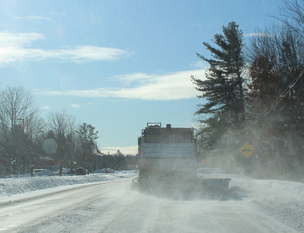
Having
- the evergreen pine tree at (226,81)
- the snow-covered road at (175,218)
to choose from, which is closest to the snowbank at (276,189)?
the snow-covered road at (175,218)

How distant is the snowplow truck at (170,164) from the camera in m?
17.3

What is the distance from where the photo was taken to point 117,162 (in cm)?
15100

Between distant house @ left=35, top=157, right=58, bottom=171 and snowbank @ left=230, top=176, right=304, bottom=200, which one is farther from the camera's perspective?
distant house @ left=35, top=157, right=58, bottom=171

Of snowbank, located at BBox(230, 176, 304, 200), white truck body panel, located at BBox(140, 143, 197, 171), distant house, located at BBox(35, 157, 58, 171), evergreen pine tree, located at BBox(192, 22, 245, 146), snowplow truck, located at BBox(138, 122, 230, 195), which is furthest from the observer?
distant house, located at BBox(35, 157, 58, 171)

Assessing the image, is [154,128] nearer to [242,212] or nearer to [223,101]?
[242,212]

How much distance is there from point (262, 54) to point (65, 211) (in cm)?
2546

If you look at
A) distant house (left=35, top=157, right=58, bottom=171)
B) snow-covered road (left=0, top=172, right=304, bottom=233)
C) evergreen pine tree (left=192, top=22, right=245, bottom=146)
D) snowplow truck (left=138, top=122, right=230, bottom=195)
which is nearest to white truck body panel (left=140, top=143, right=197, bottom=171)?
snowplow truck (left=138, top=122, right=230, bottom=195)

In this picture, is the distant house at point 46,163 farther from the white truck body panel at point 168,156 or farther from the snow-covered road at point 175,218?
the snow-covered road at point 175,218

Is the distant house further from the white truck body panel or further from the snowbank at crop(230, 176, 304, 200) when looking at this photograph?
the snowbank at crop(230, 176, 304, 200)

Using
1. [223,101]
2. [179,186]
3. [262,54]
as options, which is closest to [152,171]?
[179,186]

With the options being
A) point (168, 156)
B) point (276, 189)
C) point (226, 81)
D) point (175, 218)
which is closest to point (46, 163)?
point (226, 81)

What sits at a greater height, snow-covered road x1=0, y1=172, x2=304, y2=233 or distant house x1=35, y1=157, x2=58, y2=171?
distant house x1=35, y1=157, x2=58, y2=171

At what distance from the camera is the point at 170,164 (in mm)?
18141

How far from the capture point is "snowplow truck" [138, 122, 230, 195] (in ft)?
56.9
